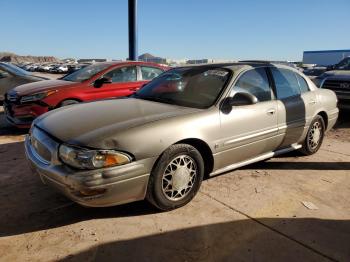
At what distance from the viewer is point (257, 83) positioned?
473 centimetres

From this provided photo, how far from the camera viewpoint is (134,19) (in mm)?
11203

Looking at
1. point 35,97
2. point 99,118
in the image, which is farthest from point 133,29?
point 99,118

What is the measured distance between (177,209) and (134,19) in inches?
340

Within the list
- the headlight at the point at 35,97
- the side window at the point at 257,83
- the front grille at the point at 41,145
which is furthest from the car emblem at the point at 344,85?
the front grille at the point at 41,145

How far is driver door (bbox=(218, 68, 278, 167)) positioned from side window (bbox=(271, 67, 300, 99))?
201 mm

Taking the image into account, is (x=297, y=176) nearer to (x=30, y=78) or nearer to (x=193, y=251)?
(x=193, y=251)

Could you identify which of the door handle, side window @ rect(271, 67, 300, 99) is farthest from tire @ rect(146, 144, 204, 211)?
side window @ rect(271, 67, 300, 99)

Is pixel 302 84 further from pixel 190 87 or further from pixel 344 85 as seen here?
pixel 344 85

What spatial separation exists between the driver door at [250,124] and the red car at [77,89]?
3.31 m

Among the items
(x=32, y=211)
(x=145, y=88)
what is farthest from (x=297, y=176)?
(x=32, y=211)

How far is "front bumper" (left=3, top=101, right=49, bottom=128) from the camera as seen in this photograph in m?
6.70

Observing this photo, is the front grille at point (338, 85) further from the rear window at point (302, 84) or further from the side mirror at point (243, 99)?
the side mirror at point (243, 99)

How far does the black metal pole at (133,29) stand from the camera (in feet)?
36.2

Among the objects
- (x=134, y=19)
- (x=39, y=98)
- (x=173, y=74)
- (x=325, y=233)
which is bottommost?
(x=325, y=233)
